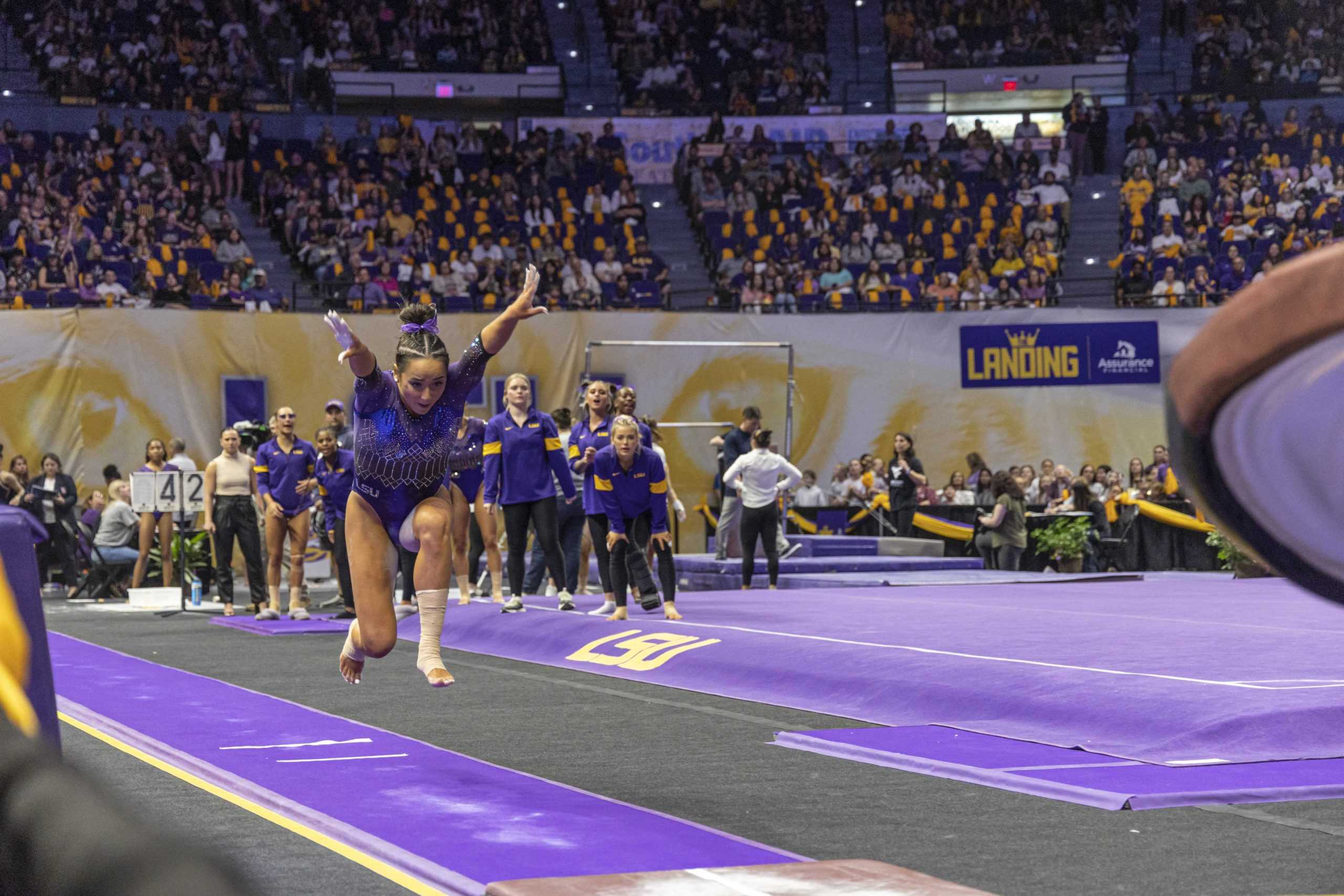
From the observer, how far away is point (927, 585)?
53.3 feet

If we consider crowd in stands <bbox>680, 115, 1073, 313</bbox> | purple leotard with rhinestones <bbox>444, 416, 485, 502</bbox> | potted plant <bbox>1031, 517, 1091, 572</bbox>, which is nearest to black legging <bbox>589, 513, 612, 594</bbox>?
purple leotard with rhinestones <bbox>444, 416, 485, 502</bbox>

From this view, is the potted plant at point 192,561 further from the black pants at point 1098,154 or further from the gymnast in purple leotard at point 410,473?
the black pants at point 1098,154

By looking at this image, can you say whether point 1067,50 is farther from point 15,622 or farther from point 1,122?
point 15,622

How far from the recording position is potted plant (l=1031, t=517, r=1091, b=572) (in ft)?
64.0

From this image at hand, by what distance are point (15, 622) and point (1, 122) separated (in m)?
25.9

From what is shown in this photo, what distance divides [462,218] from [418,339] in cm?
1915

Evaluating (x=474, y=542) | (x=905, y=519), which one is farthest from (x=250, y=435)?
(x=905, y=519)

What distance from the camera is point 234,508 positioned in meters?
15.4

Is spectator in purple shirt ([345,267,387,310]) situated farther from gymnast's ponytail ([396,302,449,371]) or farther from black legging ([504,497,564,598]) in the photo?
gymnast's ponytail ([396,302,449,371])

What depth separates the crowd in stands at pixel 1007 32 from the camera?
30.5 meters

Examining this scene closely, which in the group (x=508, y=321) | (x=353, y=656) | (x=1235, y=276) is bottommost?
(x=353, y=656)

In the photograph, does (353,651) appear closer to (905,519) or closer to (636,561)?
(636,561)

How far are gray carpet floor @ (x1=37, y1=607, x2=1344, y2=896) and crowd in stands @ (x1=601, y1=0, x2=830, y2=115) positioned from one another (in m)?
21.5

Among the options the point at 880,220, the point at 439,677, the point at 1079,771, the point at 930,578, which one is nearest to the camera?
the point at 1079,771
